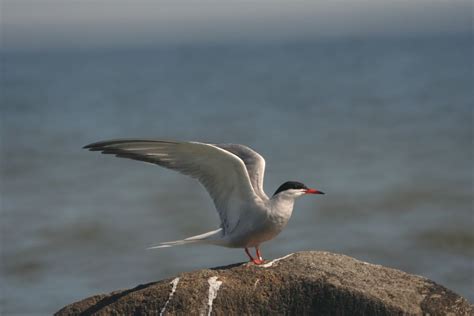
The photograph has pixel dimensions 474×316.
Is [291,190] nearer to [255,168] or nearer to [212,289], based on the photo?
[255,168]

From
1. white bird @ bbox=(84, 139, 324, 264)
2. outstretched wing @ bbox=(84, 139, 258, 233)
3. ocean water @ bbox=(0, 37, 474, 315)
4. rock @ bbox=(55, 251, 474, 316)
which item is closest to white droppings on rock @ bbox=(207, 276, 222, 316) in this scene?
rock @ bbox=(55, 251, 474, 316)

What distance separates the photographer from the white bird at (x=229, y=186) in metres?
5.95

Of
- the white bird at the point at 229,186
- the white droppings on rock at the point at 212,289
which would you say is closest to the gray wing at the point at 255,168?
the white bird at the point at 229,186

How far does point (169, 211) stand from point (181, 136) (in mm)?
7509

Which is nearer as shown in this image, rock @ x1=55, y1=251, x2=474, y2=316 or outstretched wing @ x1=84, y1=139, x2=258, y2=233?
rock @ x1=55, y1=251, x2=474, y2=316

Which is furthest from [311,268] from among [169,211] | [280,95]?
[280,95]

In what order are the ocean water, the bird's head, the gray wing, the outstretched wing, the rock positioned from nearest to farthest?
the rock
the outstretched wing
the bird's head
the gray wing
the ocean water

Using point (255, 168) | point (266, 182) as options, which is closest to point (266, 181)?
point (266, 182)

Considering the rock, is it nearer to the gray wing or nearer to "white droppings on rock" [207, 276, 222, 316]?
"white droppings on rock" [207, 276, 222, 316]

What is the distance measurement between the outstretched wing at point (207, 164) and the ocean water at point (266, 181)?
3.21 meters

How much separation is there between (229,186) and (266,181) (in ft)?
23.7

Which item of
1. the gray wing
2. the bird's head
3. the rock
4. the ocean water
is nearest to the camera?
the rock

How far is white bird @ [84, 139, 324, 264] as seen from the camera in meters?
5.95

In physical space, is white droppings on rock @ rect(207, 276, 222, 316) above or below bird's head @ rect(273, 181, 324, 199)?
below
